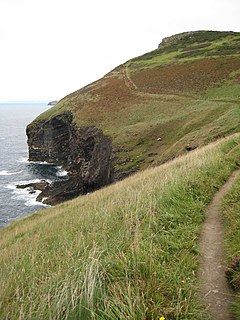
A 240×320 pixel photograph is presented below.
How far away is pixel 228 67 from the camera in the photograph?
65438 millimetres

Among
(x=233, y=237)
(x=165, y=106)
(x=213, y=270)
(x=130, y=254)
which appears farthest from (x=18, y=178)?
(x=213, y=270)

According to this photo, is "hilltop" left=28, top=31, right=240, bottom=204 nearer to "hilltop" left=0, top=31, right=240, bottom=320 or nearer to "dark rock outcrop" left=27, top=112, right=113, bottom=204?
"dark rock outcrop" left=27, top=112, right=113, bottom=204

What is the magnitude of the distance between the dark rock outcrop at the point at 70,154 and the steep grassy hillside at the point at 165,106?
2096 mm

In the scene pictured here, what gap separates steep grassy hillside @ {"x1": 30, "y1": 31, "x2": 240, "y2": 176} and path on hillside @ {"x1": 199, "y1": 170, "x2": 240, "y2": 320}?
2266 cm

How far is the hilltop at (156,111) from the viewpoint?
124ft

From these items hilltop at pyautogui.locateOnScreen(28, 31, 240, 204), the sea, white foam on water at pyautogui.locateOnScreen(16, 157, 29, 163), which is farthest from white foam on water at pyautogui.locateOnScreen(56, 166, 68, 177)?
white foam on water at pyautogui.locateOnScreen(16, 157, 29, 163)

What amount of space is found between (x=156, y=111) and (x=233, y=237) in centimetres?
4830

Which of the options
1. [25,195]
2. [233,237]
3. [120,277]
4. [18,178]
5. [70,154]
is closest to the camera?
[120,277]

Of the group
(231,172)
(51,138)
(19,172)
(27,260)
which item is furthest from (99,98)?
(27,260)

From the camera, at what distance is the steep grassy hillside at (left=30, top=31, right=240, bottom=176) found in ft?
122

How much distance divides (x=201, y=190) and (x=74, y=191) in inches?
1458

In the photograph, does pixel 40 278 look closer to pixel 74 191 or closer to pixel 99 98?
pixel 74 191

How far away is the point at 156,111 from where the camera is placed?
177ft

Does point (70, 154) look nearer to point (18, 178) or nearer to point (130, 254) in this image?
point (18, 178)
